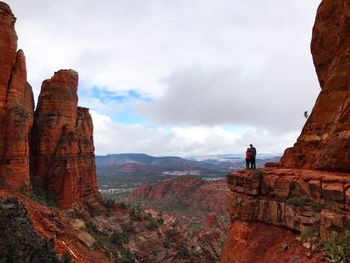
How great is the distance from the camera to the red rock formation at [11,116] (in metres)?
33.5

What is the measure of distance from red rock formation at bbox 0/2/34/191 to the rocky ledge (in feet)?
79.0

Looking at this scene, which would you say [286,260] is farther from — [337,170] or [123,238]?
[123,238]

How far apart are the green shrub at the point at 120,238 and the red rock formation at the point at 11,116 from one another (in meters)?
10.8

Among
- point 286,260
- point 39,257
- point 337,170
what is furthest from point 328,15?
point 39,257

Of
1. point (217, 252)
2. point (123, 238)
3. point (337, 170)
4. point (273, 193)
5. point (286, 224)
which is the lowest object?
point (217, 252)

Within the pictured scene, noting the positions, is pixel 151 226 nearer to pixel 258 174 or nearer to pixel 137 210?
pixel 137 210

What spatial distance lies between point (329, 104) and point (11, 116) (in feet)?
93.2

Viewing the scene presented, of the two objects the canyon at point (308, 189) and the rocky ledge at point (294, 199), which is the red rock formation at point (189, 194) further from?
the rocky ledge at point (294, 199)

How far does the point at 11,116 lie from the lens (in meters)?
34.1

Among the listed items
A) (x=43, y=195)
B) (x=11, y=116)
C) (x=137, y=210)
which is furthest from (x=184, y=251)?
(x=11, y=116)

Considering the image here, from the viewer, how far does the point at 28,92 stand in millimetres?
39250

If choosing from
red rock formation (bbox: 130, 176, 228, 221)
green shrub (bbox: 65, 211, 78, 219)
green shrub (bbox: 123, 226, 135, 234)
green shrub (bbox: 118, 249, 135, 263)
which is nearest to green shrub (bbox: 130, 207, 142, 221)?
green shrub (bbox: 123, 226, 135, 234)

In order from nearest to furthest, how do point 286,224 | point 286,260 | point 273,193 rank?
point 286,260
point 286,224
point 273,193

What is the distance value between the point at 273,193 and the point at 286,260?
3044 mm
